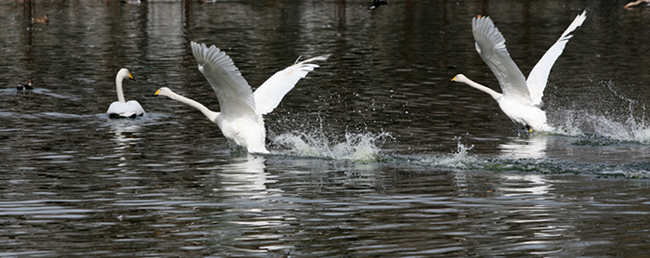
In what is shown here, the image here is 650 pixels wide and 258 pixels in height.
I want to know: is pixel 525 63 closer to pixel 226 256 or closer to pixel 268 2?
pixel 226 256

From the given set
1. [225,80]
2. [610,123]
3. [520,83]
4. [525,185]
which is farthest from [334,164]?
[610,123]

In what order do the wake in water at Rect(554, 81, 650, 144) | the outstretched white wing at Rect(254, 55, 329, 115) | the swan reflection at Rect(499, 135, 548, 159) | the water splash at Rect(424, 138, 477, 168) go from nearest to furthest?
the water splash at Rect(424, 138, 477, 168) → the swan reflection at Rect(499, 135, 548, 159) → the outstretched white wing at Rect(254, 55, 329, 115) → the wake in water at Rect(554, 81, 650, 144)

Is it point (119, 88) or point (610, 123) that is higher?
point (119, 88)

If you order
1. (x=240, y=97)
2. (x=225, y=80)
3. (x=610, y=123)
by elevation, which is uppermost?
(x=225, y=80)

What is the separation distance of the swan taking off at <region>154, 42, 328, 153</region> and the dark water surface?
0.34 meters

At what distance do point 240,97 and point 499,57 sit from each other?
14.4 ft

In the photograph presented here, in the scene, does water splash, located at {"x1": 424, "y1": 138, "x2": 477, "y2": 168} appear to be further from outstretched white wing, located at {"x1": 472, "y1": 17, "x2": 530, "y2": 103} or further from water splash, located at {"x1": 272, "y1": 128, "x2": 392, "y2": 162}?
outstretched white wing, located at {"x1": 472, "y1": 17, "x2": 530, "y2": 103}

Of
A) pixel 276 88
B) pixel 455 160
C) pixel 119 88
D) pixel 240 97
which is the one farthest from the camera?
pixel 119 88

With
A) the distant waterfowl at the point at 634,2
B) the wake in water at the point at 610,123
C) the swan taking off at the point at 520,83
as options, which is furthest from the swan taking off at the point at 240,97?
the distant waterfowl at the point at 634,2

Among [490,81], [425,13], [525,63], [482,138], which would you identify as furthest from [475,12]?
[482,138]

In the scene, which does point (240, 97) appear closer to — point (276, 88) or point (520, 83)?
point (276, 88)

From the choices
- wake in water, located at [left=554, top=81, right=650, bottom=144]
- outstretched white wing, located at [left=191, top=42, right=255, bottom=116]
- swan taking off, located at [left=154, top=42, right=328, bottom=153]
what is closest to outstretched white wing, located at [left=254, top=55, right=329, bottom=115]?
swan taking off, located at [left=154, top=42, right=328, bottom=153]

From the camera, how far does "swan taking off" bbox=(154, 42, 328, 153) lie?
36.5ft

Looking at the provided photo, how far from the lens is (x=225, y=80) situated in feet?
38.3
